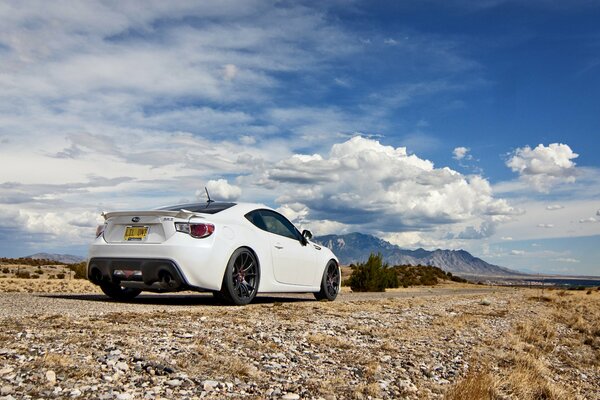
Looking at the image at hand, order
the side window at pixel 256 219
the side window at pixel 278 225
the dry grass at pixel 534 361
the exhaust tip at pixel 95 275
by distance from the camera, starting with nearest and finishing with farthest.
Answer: the dry grass at pixel 534 361 → the exhaust tip at pixel 95 275 → the side window at pixel 256 219 → the side window at pixel 278 225

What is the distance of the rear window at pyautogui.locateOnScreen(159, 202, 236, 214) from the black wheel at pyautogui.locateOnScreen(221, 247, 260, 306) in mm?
794

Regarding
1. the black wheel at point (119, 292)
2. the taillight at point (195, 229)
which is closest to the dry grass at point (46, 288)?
the black wheel at point (119, 292)

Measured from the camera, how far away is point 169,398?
414 cm

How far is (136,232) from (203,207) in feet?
3.98

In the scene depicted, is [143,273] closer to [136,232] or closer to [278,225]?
[136,232]

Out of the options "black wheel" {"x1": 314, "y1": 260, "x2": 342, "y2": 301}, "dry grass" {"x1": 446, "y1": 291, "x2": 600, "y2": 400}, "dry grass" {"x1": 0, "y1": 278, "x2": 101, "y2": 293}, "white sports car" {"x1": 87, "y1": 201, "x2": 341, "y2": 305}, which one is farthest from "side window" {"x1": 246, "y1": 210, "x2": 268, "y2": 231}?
"dry grass" {"x1": 0, "y1": 278, "x2": 101, "y2": 293}

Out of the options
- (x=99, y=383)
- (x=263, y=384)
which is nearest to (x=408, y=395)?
(x=263, y=384)

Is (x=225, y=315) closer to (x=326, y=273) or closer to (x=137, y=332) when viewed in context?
(x=137, y=332)

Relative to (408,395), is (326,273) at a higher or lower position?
higher

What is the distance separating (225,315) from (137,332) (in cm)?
194

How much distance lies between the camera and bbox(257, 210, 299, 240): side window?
10375 millimetres

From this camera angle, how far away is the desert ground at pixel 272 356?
4.44m

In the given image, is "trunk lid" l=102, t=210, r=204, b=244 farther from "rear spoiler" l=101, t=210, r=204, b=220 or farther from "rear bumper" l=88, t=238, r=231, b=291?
"rear bumper" l=88, t=238, r=231, b=291

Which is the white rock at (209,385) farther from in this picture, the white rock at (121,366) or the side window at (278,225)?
the side window at (278,225)
